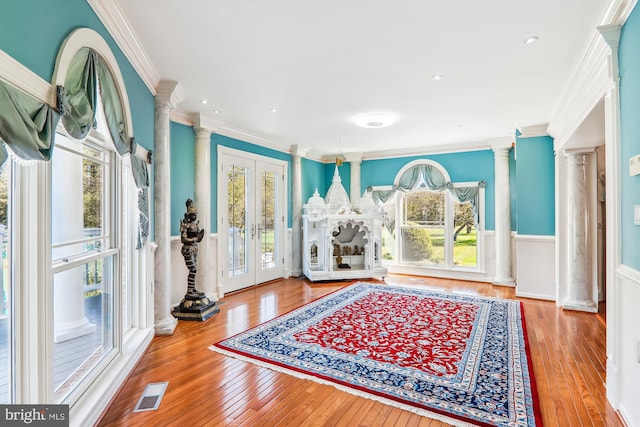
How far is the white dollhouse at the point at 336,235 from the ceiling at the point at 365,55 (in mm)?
2226

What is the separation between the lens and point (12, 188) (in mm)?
1442

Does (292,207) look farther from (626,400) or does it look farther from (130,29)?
(626,400)

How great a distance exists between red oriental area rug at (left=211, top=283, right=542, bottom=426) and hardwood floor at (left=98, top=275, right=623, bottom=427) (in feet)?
0.40

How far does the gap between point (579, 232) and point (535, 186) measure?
0.87m

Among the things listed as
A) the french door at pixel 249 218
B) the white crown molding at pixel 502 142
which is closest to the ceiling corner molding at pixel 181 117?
the french door at pixel 249 218

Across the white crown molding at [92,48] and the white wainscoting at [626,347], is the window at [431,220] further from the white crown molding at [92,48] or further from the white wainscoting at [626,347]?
the white crown molding at [92,48]

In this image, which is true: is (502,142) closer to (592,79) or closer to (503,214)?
(503,214)

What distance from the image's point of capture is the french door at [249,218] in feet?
16.6

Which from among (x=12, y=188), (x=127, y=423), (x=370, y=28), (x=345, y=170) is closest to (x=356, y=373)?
(x=127, y=423)

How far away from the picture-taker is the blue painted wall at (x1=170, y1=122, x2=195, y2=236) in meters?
4.26

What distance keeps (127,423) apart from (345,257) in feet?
16.5

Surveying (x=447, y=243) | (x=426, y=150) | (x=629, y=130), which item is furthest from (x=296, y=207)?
(x=629, y=130)

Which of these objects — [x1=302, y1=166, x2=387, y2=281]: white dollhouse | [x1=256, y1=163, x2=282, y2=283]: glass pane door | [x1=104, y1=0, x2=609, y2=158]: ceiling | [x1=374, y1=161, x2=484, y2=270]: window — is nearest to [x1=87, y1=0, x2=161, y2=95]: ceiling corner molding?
[x1=104, y1=0, x2=609, y2=158]: ceiling

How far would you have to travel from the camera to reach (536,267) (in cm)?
488
